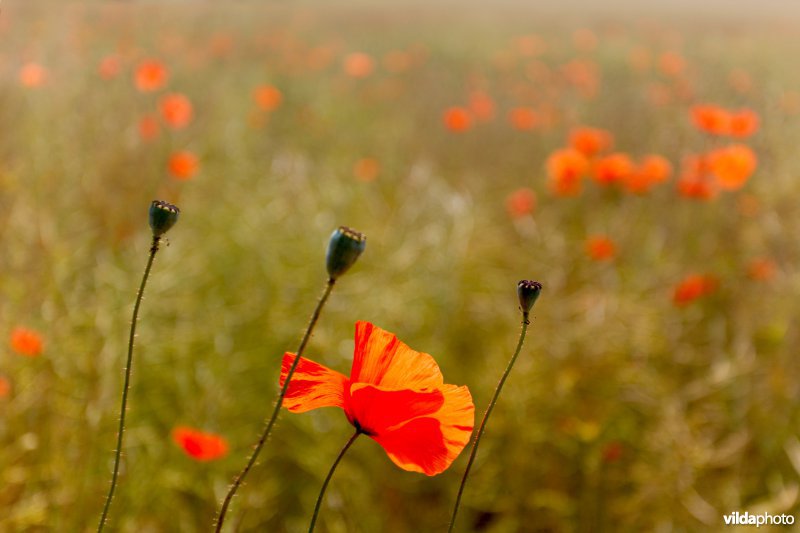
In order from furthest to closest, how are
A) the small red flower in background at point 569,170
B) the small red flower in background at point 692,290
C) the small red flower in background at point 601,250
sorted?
the small red flower in background at point 569,170
the small red flower in background at point 601,250
the small red flower in background at point 692,290

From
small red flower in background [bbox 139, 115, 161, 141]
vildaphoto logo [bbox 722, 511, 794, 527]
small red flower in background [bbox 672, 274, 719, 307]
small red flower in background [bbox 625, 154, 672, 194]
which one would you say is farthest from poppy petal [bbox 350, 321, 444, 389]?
small red flower in background [bbox 139, 115, 161, 141]

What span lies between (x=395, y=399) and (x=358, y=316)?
138 cm

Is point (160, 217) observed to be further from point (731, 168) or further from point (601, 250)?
point (731, 168)

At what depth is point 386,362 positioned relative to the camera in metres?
0.65

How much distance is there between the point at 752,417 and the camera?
1957mm

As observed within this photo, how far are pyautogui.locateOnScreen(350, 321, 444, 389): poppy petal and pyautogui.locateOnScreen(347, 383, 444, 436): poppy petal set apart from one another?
26 mm

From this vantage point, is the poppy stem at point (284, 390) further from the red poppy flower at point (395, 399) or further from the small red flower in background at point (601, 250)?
the small red flower in background at point (601, 250)

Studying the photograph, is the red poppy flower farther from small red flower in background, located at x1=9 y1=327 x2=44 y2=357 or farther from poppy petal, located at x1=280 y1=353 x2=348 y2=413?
small red flower in background, located at x1=9 y1=327 x2=44 y2=357

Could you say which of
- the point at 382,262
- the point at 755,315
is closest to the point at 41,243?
the point at 382,262

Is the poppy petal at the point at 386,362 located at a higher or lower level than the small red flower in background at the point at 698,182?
lower

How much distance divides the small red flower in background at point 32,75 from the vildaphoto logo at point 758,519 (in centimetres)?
247

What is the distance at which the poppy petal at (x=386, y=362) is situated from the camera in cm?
63

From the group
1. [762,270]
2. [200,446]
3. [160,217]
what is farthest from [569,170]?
[160,217]

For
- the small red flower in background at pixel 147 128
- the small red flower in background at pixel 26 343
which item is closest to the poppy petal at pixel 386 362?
the small red flower in background at pixel 26 343
